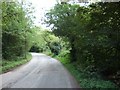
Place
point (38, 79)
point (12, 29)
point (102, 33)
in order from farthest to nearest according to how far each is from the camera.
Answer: point (12, 29), point (38, 79), point (102, 33)

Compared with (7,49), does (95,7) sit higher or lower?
higher

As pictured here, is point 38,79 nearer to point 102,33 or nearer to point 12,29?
point 102,33

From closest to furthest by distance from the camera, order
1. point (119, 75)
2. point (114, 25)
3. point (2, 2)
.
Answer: point (114, 25)
point (119, 75)
point (2, 2)

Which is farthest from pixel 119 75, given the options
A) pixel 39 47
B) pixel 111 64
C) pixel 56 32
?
pixel 39 47

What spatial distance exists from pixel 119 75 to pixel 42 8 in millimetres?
22648

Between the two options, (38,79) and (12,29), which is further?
(12,29)

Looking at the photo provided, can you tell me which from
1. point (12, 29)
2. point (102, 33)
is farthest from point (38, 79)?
point (12, 29)

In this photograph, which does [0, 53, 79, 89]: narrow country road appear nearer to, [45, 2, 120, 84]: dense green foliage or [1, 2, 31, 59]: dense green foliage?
[45, 2, 120, 84]: dense green foliage

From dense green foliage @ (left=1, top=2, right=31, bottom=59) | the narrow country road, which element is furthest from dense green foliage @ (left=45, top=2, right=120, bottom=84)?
dense green foliage @ (left=1, top=2, right=31, bottom=59)

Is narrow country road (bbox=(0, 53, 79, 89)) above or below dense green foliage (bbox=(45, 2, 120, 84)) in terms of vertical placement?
below

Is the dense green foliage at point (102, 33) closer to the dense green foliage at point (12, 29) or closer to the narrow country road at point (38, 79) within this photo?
the narrow country road at point (38, 79)

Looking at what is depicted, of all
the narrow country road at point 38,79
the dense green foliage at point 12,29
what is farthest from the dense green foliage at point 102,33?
the dense green foliage at point 12,29

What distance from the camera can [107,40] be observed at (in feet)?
42.4

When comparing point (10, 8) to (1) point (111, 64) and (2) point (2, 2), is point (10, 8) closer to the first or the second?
(2) point (2, 2)
